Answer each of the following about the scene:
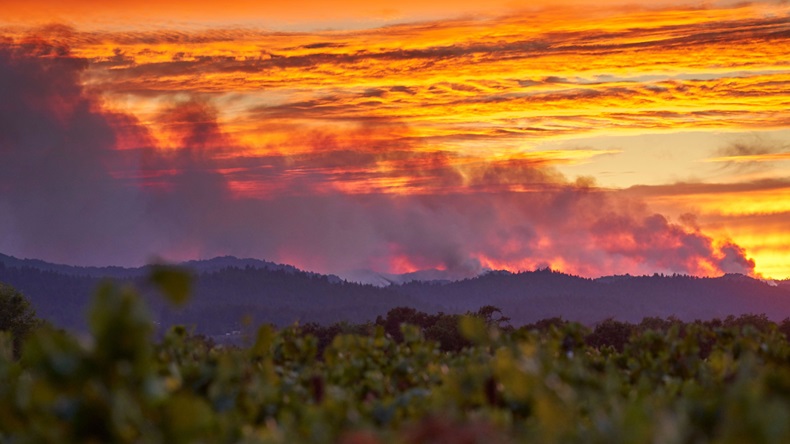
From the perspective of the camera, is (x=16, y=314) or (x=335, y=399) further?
(x=16, y=314)

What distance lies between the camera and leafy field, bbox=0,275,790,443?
20.9 feet

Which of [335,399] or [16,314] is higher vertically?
[335,399]

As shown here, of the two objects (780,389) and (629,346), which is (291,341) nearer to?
(629,346)

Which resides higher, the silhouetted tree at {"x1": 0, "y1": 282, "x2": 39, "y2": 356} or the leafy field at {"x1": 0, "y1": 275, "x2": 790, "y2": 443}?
the leafy field at {"x1": 0, "y1": 275, "x2": 790, "y2": 443}

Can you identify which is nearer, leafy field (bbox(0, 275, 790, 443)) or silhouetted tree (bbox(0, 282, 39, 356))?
leafy field (bbox(0, 275, 790, 443))

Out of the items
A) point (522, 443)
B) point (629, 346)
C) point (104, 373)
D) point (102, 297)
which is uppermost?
point (102, 297)

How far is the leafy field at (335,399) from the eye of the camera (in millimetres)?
6375

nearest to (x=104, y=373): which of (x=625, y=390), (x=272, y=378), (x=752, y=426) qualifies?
(x=752, y=426)

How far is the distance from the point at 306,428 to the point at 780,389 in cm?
390

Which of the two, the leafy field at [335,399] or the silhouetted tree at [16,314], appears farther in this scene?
the silhouetted tree at [16,314]

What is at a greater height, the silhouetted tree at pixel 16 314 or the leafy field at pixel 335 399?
the leafy field at pixel 335 399

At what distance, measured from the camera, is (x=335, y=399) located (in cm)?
1059

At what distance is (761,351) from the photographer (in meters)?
17.8

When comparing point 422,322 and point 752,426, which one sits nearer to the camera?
point 752,426
